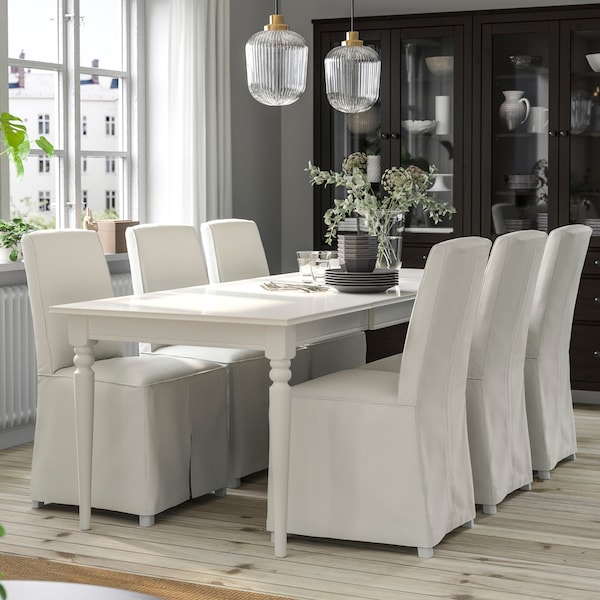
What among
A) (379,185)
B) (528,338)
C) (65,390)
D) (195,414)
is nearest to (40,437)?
(65,390)

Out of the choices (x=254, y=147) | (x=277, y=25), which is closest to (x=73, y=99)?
(x=254, y=147)

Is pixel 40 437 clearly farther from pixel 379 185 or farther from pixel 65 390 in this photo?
pixel 379 185

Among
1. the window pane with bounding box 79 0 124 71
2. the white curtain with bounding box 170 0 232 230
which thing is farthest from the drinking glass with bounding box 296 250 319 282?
the window pane with bounding box 79 0 124 71

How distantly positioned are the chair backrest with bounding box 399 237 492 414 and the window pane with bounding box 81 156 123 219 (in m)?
2.50

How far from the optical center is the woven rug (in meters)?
2.85

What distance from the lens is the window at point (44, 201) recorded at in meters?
4.98

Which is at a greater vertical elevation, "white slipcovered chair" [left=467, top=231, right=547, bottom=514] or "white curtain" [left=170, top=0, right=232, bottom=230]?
"white curtain" [left=170, top=0, right=232, bottom=230]

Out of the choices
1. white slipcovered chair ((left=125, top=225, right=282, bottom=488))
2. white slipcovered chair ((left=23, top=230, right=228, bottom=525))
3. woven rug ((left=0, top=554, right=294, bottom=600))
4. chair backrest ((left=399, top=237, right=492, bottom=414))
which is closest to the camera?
woven rug ((left=0, top=554, right=294, bottom=600))

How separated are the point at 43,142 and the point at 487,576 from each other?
164cm

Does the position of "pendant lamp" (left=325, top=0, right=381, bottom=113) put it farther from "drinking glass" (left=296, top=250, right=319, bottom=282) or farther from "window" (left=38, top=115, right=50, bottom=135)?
"window" (left=38, top=115, right=50, bottom=135)

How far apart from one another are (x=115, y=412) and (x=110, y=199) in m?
2.13

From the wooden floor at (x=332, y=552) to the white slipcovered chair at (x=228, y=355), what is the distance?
0.75 feet

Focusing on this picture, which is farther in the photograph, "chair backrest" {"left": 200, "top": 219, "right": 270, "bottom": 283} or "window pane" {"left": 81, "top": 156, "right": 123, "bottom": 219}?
"window pane" {"left": 81, "top": 156, "right": 123, "bottom": 219}

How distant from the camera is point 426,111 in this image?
5.74m
